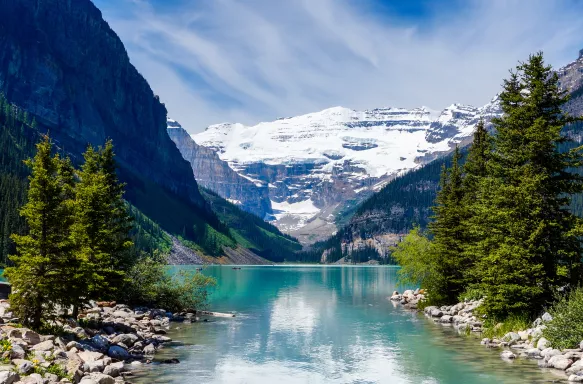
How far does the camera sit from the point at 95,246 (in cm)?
4478

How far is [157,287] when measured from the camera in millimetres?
Answer: 57062

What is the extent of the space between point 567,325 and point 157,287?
40366 millimetres

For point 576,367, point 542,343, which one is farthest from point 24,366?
point 542,343

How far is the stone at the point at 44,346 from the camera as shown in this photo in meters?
27.6

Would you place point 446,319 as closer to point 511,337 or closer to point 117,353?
point 511,337

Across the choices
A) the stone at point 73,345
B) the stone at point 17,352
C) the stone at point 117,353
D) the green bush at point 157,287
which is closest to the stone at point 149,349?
the stone at point 117,353

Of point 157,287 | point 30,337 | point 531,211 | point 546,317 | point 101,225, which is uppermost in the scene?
point 531,211

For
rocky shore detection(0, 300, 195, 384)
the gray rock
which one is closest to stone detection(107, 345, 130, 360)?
rocky shore detection(0, 300, 195, 384)

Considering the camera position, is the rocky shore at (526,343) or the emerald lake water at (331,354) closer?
the rocky shore at (526,343)

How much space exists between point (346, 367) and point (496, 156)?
2264cm

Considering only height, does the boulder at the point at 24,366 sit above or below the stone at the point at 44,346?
below

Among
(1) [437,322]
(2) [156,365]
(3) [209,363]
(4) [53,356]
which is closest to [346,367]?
Answer: (3) [209,363]

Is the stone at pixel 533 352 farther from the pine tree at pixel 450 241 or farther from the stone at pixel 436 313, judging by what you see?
the stone at pixel 436 313

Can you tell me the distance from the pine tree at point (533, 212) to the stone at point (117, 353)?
2852 cm
